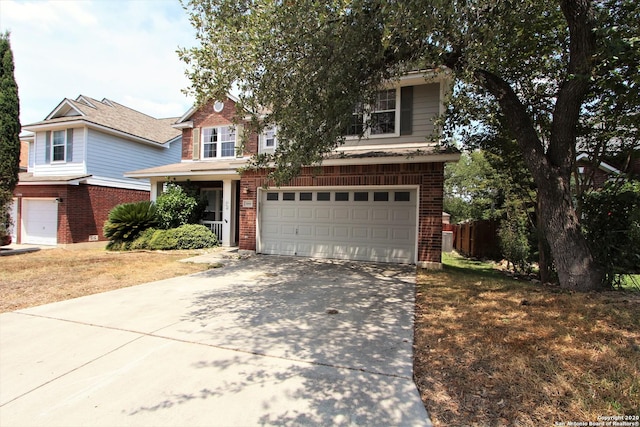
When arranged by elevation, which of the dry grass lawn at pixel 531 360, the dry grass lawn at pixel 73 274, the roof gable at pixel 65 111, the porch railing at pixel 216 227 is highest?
the roof gable at pixel 65 111

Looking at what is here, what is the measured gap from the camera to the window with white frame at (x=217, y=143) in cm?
1423

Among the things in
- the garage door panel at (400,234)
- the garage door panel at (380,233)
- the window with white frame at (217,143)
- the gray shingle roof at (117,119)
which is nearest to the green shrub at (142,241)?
the window with white frame at (217,143)

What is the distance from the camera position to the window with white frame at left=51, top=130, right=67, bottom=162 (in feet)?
49.4

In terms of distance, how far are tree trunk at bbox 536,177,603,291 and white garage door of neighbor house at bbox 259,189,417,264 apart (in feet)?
13.4

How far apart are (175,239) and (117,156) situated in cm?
662

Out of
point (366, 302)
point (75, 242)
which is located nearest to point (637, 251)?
point (366, 302)

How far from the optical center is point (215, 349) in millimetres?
3766

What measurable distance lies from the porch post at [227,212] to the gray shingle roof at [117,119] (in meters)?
7.14

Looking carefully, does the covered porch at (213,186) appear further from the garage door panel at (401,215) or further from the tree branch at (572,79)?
the tree branch at (572,79)

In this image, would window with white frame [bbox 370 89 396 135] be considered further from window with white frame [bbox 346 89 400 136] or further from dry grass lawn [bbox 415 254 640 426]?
dry grass lawn [bbox 415 254 640 426]

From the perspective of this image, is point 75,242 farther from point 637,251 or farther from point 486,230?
point 637,251

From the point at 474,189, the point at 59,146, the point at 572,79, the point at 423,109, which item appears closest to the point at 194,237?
the point at 59,146

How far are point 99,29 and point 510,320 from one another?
11122 mm

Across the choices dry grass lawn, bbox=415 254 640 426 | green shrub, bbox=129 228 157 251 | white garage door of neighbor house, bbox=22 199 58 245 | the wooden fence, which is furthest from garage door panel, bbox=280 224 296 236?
white garage door of neighbor house, bbox=22 199 58 245
